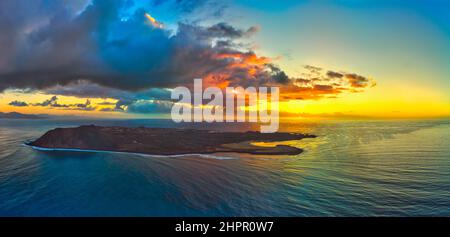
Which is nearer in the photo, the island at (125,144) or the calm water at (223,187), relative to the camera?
the calm water at (223,187)

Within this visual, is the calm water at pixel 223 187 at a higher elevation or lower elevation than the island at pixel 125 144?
lower

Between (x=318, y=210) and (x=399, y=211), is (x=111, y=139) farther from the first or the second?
(x=399, y=211)

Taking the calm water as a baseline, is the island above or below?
above

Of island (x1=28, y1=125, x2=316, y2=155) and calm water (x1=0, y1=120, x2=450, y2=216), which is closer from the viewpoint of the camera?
calm water (x1=0, y1=120, x2=450, y2=216)

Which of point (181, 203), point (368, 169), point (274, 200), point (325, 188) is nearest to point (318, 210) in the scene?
point (274, 200)

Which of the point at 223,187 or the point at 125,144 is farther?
the point at 125,144

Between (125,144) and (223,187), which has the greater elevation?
(125,144)

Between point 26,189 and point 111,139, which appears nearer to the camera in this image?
point 26,189
